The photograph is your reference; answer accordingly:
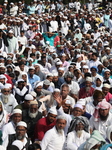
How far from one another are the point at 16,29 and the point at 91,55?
4.85m

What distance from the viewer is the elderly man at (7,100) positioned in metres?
7.45

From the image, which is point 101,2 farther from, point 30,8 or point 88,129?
point 88,129

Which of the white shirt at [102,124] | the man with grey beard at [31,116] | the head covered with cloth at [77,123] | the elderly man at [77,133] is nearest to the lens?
the elderly man at [77,133]

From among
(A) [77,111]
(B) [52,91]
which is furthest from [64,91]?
(A) [77,111]

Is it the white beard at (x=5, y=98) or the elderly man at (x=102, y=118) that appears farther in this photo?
the white beard at (x=5, y=98)

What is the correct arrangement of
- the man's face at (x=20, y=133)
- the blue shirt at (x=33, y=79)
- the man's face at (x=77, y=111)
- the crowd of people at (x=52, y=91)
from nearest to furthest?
the man's face at (x=20, y=133)
the crowd of people at (x=52, y=91)
the man's face at (x=77, y=111)
the blue shirt at (x=33, y=79)

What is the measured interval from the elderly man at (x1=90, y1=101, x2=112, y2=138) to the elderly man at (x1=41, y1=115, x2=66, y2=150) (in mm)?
741

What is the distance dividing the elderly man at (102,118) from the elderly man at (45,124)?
26.5 inches

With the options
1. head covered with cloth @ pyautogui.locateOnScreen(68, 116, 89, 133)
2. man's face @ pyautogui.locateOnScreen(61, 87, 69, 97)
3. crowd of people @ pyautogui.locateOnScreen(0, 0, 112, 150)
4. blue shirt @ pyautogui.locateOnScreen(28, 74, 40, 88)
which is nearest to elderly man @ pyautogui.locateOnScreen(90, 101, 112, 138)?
crowd of people @ pyautogui.locateOnScreen(0, 0, 112, 150)

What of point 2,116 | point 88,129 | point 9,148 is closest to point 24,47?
point 2,116

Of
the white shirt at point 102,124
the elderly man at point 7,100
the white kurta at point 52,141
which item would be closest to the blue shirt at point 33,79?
the elderly man at point 7,100

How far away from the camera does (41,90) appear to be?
8.02 metres

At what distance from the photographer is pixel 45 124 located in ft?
20.4

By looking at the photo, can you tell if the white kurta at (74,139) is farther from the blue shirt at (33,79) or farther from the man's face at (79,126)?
the blue shirt at (33,79)
